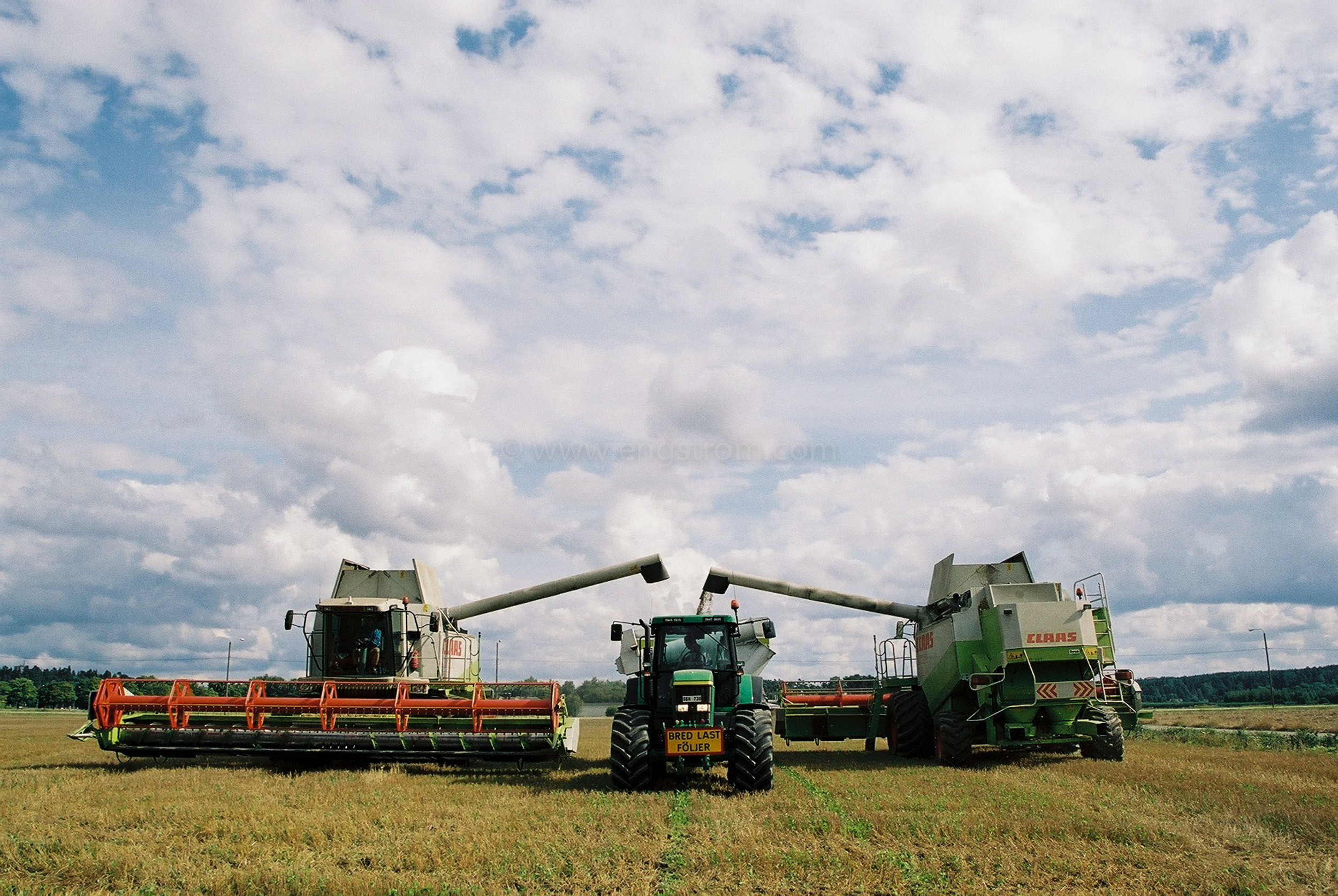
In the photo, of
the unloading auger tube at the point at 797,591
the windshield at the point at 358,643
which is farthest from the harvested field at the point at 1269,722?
the windshield at the point at 358,643

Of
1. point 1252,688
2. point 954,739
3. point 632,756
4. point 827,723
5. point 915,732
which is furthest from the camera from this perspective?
point 1252,688

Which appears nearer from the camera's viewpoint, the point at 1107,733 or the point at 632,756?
the point at 632,756

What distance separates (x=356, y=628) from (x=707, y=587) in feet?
33.5

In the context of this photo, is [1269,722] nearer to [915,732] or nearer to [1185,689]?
[915,732]

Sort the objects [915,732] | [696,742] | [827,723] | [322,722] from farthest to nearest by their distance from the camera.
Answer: [827,723], [915,732], [322,722], [696,742]

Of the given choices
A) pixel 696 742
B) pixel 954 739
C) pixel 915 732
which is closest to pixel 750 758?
pixel 696 742

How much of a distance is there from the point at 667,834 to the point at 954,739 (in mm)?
9209

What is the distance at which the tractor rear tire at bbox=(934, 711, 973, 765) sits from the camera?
16969 millimetres

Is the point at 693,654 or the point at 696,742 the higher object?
the point at 693,654

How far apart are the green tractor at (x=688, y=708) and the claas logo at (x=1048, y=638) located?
194 inches

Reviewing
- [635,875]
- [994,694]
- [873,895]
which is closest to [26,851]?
[635,875]

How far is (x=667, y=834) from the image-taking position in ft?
31.6

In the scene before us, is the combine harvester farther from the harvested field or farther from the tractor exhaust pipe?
the harvested field

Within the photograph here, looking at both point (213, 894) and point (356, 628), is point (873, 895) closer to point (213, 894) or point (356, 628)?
point (213, 894)
